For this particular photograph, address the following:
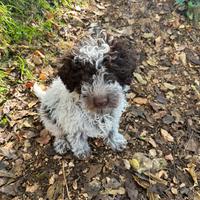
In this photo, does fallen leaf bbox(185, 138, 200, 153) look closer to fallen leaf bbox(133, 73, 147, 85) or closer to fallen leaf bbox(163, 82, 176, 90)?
fallen leaf bbox(163, 82, 176, 90)

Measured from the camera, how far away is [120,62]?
3213 mm

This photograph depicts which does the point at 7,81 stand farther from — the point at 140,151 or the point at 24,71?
the point at 140,151

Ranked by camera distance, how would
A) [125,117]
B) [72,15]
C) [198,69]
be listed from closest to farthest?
[125,117] < [198,69] < [72,15]

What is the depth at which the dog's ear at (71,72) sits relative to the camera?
3184 millimetres

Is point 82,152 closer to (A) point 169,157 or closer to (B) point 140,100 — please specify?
(A) point 169,157

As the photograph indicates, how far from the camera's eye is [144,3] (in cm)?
583

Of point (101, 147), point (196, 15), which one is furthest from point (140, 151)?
point (196, 15)

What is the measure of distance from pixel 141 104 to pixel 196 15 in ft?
6.11

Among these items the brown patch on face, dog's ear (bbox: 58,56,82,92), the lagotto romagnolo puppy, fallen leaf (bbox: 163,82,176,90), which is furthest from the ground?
dog's ear (bbox: 58,56,82,92)

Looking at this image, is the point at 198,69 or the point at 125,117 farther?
the point at 198,69

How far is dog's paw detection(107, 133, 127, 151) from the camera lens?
162 inches

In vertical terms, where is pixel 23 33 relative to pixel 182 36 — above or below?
below

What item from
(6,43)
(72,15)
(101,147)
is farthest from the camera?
(72,15)

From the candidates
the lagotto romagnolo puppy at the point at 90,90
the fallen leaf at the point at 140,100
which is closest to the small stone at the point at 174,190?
the lagotto romagnolo puppy at the point at 90,90
